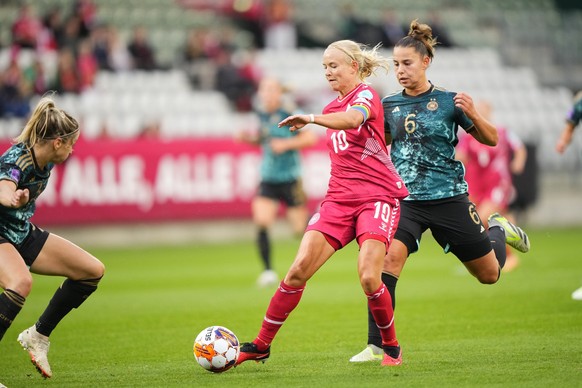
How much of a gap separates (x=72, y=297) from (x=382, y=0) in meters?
24.1

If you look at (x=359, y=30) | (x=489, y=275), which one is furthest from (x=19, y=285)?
(x=359, y=30)

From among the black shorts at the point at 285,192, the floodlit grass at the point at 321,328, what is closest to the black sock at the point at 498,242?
the floodlit grass at the point at 321,328

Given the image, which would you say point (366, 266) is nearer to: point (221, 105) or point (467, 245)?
point (467, 245)

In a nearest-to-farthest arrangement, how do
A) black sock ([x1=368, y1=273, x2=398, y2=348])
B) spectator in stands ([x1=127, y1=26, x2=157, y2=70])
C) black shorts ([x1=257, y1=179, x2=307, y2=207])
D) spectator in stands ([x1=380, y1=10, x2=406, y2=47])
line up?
black sock ([x1=368, y1=273, x2=398, y2=348])
black shorts ([x1=257, y1=179, x2=307, y2=207])
spectator in stands ([x1=127, y1=26, x2=157, y2=70])
spectator in stands ([x1=380, y1=10, x2=406, y2=47])

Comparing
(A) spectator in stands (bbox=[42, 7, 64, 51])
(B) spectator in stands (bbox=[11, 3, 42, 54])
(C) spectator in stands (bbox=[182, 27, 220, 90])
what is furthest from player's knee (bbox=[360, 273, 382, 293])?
(C) spectator in stands (bbox=[182, 27, 220, 90])

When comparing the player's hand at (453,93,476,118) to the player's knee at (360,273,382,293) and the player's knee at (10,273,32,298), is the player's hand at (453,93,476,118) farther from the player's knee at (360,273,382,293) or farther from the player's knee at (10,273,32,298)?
the player's knee at (10,273,32,298)

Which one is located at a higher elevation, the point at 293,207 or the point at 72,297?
the point at 72,297

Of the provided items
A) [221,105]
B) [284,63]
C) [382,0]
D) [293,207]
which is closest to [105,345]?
Result: [293,207]

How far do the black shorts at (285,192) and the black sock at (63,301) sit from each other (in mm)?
A: 6856

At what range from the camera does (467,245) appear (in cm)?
828

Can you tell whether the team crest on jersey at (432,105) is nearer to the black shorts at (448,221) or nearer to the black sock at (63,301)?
the black shorts at (448,221)

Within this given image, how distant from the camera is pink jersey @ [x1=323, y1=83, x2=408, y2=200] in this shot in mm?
7719

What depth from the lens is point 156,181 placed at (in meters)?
20.8

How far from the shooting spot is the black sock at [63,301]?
7953 millimetres
